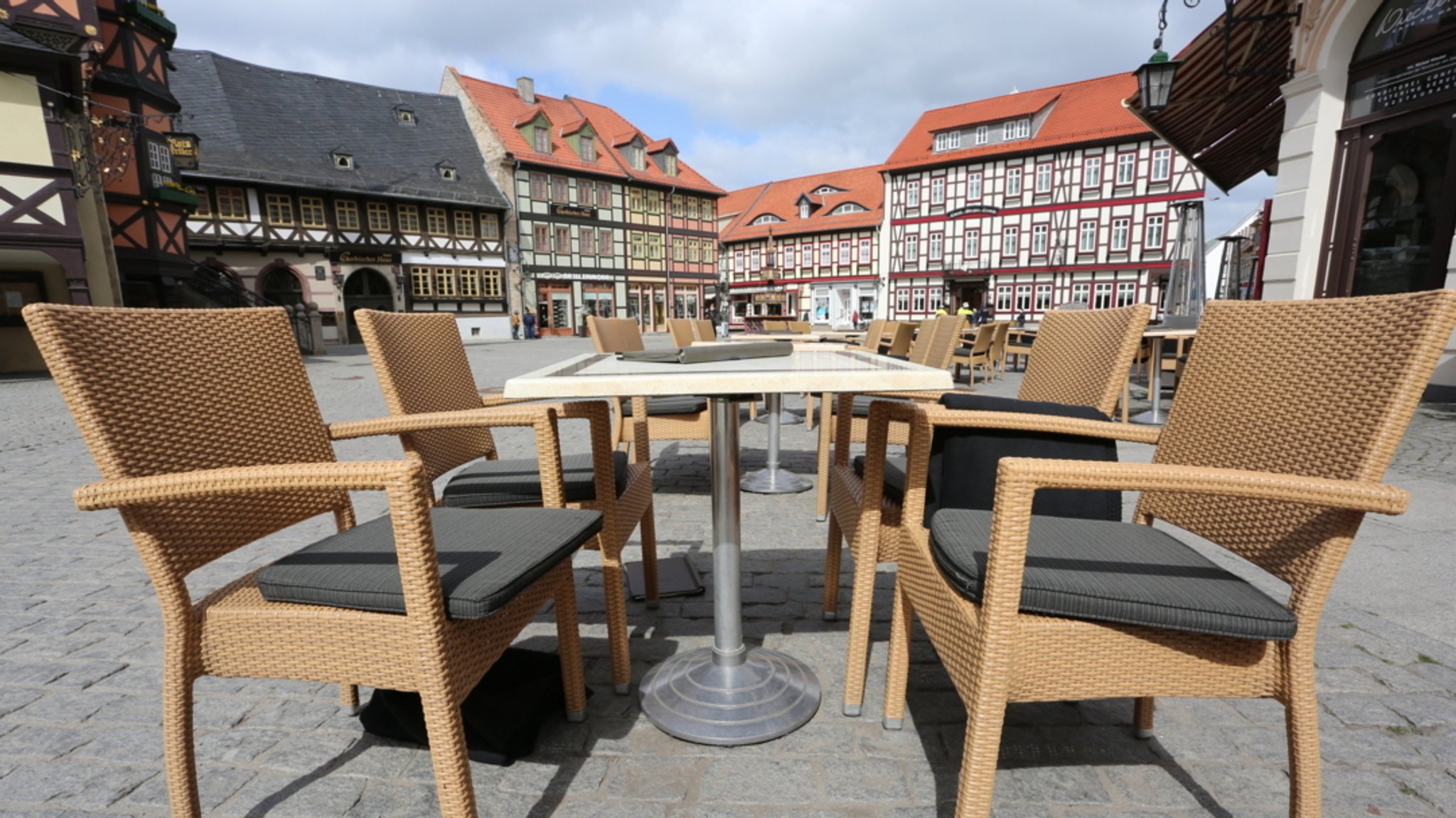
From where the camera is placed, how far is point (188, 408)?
1.46 m

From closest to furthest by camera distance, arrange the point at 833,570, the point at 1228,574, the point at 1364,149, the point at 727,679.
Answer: the point at 1228,574 → the point at 727,679 → the point at 833,570 → the point at 1364,149

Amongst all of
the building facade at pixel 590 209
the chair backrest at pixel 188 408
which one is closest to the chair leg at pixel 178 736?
the chair backrest at pixel 188 408

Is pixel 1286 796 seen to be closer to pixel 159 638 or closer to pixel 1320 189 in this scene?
pixel 159 638

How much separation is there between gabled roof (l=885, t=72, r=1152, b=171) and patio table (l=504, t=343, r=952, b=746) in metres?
29.7

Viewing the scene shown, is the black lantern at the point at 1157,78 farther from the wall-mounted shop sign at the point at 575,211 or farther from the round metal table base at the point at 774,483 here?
the wall-mounted shop sign at the point at 575,211

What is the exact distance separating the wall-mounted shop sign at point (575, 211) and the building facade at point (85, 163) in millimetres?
15188

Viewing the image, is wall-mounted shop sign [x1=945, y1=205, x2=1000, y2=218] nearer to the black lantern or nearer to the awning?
the awning

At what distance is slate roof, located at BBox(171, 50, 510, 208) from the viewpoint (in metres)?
21.4

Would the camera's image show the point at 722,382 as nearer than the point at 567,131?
Yes

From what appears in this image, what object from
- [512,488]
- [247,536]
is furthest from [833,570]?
[247,536]

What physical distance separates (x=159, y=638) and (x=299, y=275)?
2458 centimetres

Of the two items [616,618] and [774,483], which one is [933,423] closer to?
[616,618]

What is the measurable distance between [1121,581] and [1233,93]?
25.9ft

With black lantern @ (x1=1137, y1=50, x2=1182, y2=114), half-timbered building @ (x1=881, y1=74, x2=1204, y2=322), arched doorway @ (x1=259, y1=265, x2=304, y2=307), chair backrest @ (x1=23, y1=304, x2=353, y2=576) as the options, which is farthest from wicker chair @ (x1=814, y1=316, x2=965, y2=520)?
half-timbered building @ (x1=881, y1=74, x2=1204, y2=322)
